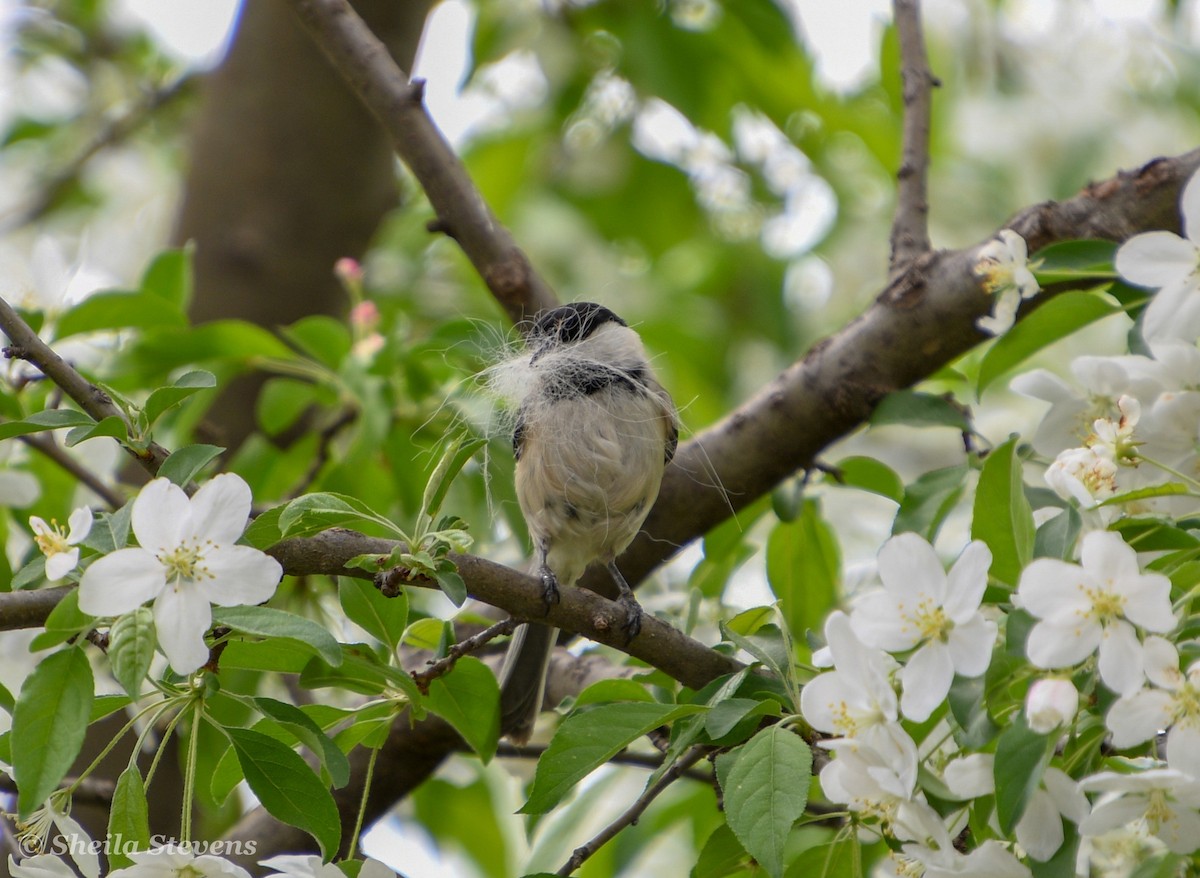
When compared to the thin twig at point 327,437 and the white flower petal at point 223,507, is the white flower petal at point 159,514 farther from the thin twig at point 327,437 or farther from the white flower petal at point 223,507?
the thin twig at point 327,437

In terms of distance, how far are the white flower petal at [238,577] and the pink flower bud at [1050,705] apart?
782 millimetres

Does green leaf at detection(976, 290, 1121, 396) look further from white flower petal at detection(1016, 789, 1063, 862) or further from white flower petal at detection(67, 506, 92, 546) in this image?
white flower petal at detection(67, 506, 92, 546)

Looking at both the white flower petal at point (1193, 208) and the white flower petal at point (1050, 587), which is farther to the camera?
the white flower petal at point (1193, 208)

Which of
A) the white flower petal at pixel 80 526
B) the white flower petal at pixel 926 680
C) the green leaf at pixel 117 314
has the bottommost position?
the white flower petal at pixel 926 680

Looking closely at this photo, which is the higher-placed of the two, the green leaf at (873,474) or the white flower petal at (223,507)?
the white flower petal at (223,507)

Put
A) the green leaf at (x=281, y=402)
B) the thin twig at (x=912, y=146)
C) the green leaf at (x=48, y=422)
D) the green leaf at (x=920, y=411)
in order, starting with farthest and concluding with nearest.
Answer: the green leaf at (x=281, y=402), the thin twig at (x=912, y=146), the green leaf at (x=920, y=411), the green leaf at (x=48, y=422)

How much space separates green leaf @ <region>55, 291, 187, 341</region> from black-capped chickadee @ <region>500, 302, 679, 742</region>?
0.72 m

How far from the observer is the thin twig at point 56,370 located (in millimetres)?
1401

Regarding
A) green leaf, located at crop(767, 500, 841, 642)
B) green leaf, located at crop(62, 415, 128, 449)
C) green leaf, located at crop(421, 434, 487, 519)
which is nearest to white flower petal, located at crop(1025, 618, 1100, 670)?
green leaf, located at crop(421, 434, 487, 519)

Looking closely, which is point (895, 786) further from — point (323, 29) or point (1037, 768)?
point (323, 29)

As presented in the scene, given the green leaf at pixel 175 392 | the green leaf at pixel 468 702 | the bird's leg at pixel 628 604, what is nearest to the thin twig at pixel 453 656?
the green leaf at pixel 468 702

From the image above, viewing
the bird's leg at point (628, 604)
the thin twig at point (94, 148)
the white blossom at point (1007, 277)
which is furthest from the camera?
the thin twig at point (94, 148)

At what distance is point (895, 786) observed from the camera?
1.22 m

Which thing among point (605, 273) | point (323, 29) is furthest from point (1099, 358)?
point (605, 273)
